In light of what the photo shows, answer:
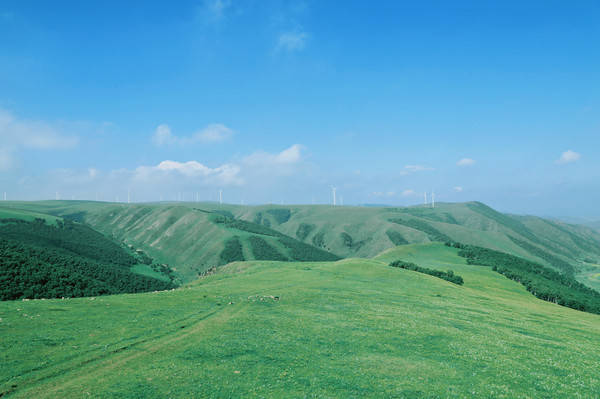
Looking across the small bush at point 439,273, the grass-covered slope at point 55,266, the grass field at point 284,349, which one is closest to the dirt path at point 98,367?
the grass field at point 284,349

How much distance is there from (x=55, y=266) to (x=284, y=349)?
94.1 metres

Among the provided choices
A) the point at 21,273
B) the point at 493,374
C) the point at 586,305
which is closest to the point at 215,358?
the point at 493,374

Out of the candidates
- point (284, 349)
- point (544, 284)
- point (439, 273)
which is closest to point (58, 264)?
point (284, 349)

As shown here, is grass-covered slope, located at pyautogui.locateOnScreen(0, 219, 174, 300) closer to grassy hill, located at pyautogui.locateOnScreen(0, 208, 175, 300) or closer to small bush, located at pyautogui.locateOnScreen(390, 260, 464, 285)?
grassy hill, located at pyautogui.locateOnScreen(0, 208, 175, 300)

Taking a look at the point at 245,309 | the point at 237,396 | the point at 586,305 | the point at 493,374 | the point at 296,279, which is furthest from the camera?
A: the point at 586,305

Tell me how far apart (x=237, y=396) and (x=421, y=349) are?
→ 17.9m

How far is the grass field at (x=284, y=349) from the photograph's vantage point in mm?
20797

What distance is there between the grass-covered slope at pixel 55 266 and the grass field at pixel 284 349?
48.2 meters

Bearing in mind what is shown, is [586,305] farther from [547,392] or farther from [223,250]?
[223,250]

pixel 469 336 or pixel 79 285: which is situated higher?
pixel 469 336

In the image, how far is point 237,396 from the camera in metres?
19.4

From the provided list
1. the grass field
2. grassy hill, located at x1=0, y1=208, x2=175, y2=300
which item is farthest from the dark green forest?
grassy hill, located at x1=0, y1=208, x2=175, y2=300

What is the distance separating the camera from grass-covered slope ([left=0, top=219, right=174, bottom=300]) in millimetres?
73812

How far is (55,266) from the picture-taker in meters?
90.9
